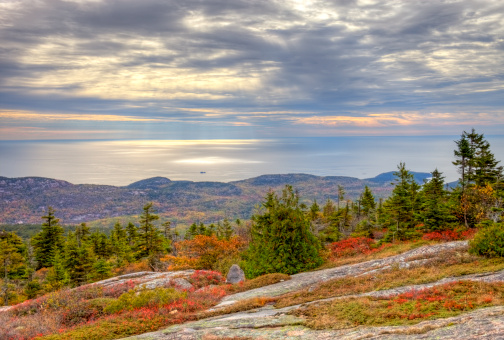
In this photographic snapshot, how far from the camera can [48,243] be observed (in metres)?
62.1

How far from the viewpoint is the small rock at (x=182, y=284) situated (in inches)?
1043

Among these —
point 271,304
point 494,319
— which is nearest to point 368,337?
point 494,319

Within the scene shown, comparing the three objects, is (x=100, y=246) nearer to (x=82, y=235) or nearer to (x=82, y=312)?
(x=82, y=235)

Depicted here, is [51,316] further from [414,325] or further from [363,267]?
[363,267]

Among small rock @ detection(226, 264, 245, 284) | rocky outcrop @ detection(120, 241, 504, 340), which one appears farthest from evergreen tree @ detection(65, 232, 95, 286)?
rocky outcrop @ detection(120, 241, 504, 340)

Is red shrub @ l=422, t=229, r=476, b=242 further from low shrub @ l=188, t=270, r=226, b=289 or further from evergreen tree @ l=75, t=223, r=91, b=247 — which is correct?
evergreen tree @ l=75, t=223, r=91, b=247

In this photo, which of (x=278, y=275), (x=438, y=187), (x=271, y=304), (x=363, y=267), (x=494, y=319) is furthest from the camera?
(x=438, y=187)

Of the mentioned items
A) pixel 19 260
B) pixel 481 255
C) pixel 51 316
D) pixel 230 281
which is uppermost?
pixel 481 255

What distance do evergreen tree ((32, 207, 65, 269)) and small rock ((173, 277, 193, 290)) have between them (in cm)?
4593

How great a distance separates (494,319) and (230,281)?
2233 centimetres

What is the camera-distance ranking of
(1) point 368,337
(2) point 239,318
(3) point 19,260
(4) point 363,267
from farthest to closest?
1. (3) point 19,260
2. (4) point 363,267
3. (2) point 239,318
4. (1) point 368,337

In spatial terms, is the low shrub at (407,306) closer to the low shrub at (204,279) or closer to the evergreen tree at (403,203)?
the low shrub at (204,279)

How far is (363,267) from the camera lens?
74.9ft

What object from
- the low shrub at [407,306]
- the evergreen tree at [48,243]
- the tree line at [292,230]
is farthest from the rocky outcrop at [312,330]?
the evergreen tree at [48,243]
